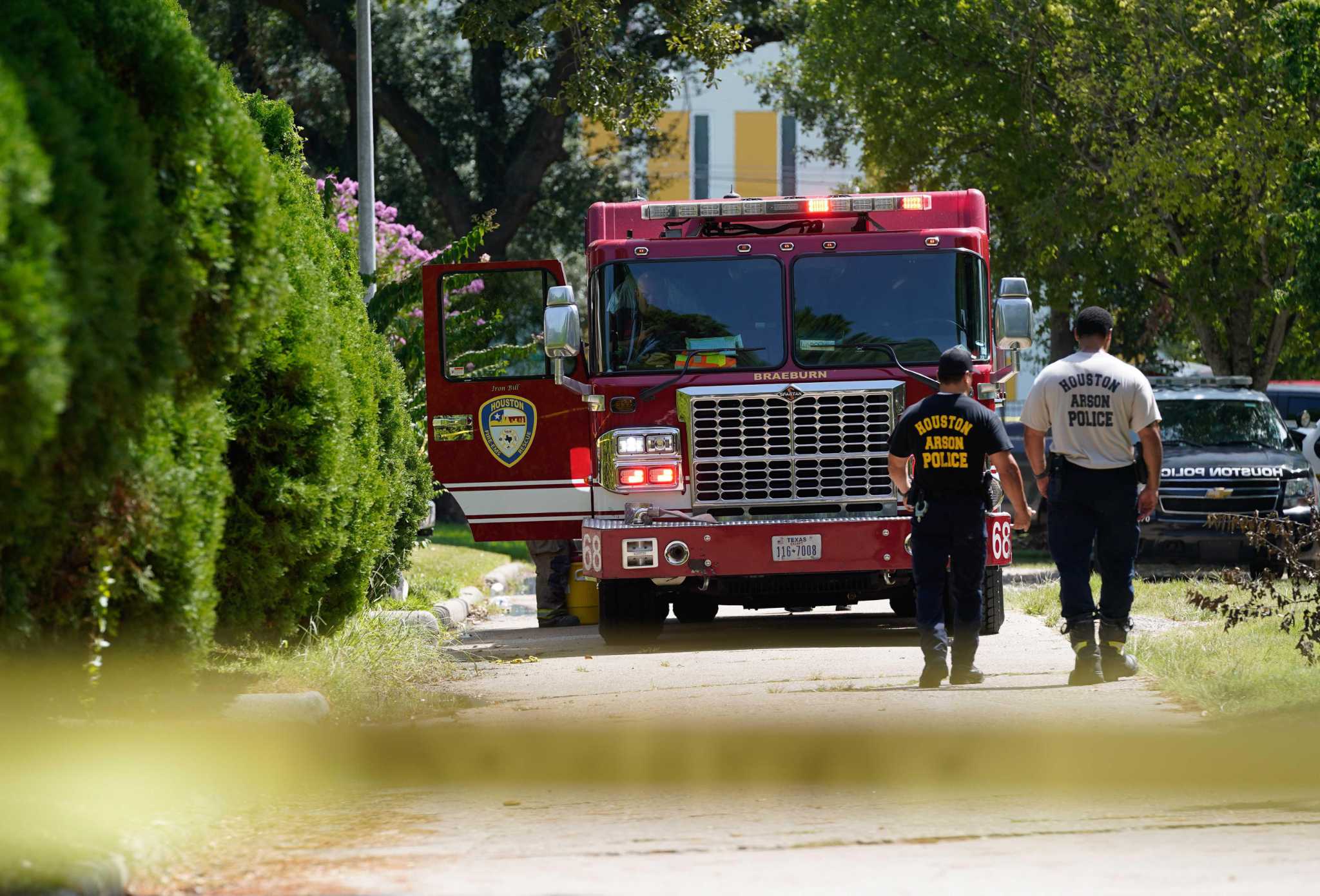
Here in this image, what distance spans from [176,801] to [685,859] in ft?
6.51

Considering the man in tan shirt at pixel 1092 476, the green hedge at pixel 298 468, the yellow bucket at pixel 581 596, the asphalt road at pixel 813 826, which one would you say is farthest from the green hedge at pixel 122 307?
the yellow bucket at pixel 581 596

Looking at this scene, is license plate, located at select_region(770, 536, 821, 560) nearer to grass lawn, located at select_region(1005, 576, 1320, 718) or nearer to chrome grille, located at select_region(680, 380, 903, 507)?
chrome grille, located at select_region(680, 380, 903, 507)

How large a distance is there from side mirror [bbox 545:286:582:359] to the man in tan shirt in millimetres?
3209

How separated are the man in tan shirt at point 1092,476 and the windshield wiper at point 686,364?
2.93m

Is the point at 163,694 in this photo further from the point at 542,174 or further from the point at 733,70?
the point at 733,70

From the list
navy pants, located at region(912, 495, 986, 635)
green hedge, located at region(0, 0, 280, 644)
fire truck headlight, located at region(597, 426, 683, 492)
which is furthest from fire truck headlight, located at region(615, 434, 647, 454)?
green hedge, located at region(0, 0, 280, 644)

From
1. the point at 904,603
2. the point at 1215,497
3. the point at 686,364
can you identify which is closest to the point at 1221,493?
the point at 1215,497

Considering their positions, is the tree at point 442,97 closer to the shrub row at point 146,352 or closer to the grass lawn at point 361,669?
the grass lawn at point 361,669

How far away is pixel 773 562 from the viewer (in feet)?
39.8

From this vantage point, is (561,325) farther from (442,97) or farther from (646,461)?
(442,97)

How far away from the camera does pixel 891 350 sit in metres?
12.6

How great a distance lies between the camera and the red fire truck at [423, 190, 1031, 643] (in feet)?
39.9

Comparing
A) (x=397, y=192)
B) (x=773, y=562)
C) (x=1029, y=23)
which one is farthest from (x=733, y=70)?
(x=773, y=562)

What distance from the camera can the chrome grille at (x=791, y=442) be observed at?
12.5 metres
